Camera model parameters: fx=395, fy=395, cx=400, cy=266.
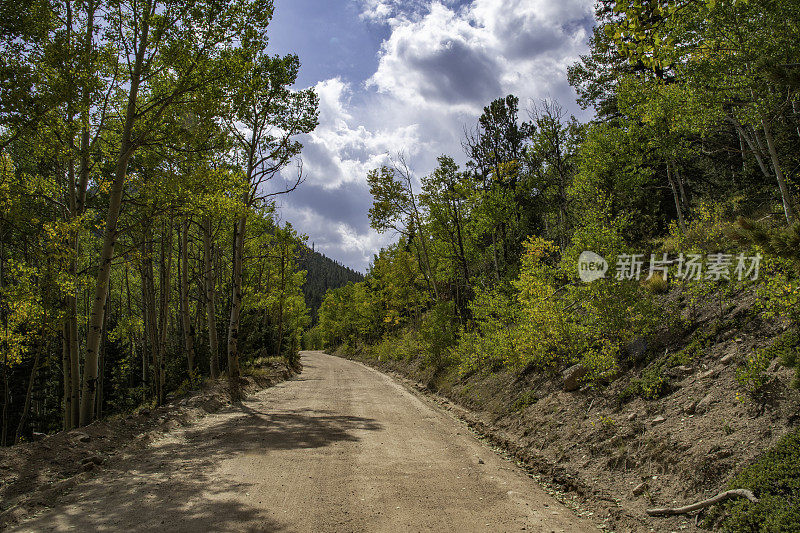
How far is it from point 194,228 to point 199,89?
14.2 meters

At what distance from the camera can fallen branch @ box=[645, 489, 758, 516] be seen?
4.03m

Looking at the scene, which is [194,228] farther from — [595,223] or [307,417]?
[595,223]

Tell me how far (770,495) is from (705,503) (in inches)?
25.4

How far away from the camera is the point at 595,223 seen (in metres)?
8.61

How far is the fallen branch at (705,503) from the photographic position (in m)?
4.03

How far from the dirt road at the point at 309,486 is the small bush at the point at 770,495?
145cm

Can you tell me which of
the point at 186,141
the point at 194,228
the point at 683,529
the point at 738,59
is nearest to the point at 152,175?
the point at 186,141

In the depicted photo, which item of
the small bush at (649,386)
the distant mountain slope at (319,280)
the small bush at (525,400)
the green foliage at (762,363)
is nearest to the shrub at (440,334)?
the small bush at (525,400)

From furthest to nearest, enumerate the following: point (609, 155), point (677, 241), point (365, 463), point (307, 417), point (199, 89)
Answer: point (609, 155)
point (307, 417)
point (677, 241)
point (199, 89)
point (365, 463)

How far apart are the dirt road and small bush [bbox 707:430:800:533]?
4.74 feet

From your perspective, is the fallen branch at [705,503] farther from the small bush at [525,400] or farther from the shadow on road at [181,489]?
the small bush at [525,400]

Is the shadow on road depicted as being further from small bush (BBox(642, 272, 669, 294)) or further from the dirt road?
small bush (BBox(642, 272, 669, 294))
